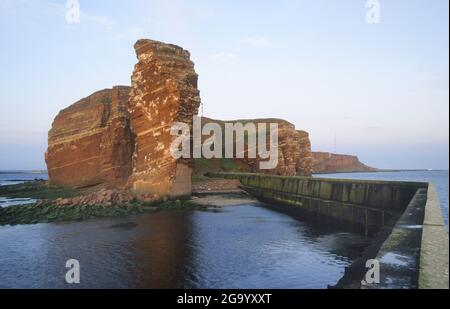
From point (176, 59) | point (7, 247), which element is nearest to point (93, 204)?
point (7, 247)

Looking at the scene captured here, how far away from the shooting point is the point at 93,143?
204ft

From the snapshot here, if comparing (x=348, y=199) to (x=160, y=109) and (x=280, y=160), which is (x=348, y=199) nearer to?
(x=160, y=109)

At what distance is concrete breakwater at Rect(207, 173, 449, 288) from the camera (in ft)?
26.3

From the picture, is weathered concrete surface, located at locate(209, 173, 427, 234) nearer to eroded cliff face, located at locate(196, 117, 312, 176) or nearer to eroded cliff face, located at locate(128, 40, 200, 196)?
eroded cliff face, located at locate(128, 40, 200, 196)

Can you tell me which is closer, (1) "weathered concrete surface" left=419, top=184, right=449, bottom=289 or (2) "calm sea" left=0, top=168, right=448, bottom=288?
(1) "weathered concrete surface" left=419, top=184, right=449, bottom=289

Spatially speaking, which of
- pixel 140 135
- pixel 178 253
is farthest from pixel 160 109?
pixel 178 253

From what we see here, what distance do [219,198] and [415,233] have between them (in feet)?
119

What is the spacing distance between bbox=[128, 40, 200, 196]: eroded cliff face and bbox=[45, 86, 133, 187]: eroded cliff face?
1366 centimetres

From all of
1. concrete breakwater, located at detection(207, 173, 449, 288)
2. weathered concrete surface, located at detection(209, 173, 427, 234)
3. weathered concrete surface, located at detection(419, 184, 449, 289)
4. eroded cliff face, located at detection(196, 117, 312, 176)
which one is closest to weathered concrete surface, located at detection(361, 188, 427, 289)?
concrete breakwater, located at detection(207, 173, 449, 288)

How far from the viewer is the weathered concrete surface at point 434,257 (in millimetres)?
6707

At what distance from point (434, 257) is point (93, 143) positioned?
2417 inches

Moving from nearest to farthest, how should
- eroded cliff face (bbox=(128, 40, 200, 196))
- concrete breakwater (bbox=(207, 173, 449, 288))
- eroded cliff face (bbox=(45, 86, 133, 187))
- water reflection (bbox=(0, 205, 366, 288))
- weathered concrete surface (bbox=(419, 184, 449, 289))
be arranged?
weathered concrete surface (bbox=(419, 184, 449, 289)) → concrete breakwater (bbox=(207, 173, 449, 288)) → water reflection (bbox=(0, 205, 366, 288)) → eroded cliff face (bbox=(128, 40, 200, 196)) → eroded cliff face (bbox=(45, 86, 133, 187))

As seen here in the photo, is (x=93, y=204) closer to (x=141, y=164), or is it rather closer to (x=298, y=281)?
(x=141, y=164)
